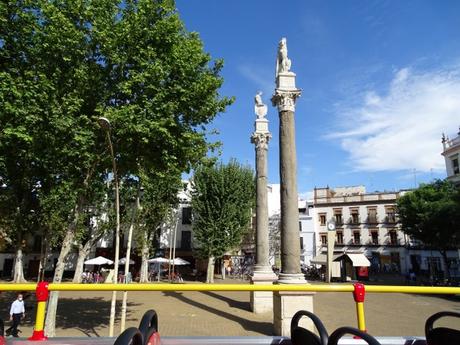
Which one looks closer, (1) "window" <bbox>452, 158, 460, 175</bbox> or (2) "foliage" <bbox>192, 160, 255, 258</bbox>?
(2) "foliage" <bbox>192, 160, 255, 258</bbox>

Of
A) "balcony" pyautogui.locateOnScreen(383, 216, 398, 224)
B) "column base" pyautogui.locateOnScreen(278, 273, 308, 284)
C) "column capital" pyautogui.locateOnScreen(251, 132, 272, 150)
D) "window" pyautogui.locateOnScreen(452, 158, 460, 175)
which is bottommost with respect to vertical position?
"column base" pyautogui.locateOnScreen(278, 273, 308, 284)

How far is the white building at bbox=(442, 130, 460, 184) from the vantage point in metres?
36.7

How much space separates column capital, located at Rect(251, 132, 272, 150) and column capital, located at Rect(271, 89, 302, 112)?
17.6ft

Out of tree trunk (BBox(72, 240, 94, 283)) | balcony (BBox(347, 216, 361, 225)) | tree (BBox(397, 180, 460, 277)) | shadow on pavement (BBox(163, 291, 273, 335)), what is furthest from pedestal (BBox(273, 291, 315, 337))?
balcony (BBox(347, 216, 361, 225))

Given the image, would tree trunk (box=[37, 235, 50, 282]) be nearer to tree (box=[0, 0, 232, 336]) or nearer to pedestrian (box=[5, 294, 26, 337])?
pedestrian (box=[5, 294, 26, 337])

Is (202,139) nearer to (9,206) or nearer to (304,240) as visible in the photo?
(9,206)

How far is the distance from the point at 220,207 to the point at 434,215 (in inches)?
754

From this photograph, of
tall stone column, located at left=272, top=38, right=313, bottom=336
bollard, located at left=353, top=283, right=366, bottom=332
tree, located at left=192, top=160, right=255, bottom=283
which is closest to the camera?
bollard, located at left=353, top=283, right=366, bottom=332

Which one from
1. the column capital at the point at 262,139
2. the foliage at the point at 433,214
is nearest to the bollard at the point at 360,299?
the column capital at the point at 262,139

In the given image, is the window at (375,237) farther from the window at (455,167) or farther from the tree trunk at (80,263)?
the tree trunk at (80,263)

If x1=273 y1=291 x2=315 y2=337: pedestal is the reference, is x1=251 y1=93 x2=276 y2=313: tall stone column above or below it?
above

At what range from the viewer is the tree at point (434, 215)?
29.5m

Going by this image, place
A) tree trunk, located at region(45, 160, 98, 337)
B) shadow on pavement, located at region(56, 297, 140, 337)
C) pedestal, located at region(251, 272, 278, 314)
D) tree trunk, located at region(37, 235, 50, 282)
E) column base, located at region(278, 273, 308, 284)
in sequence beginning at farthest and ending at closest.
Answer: tree trunk, located at region(37, 235, 50, 282) < pedestal, located at region(251, 272, 278, 314) < shadow on pavement, located at region(56, 297, 140, 337) < column base, located at region(278, 273, 308, 284) < tree trunk, located at region(45, 160, 98, 337)

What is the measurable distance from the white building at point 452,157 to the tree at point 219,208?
22727mm
